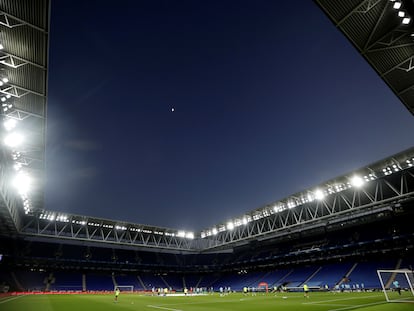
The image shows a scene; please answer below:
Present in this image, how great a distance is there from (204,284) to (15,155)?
2437 inches

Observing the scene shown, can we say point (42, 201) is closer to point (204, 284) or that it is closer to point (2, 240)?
point (2, 240)

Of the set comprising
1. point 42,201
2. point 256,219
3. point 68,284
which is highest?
point 42,201

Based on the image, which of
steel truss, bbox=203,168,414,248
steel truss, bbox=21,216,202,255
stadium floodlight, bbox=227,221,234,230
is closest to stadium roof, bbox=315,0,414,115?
steel truss, bbox=203,168,414,248

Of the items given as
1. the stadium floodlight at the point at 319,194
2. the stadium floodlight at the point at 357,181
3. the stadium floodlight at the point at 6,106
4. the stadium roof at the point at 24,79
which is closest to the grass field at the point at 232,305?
the stadium roof at the point at 24,79

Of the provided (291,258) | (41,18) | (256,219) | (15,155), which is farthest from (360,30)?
(291,258)

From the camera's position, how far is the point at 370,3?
12984 mm

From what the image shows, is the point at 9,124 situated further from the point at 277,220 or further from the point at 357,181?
the point at 277,220

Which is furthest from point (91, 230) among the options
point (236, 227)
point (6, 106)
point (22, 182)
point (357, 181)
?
point (357, 181)

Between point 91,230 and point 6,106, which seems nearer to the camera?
point 6,106

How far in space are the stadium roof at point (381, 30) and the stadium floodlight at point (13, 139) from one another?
89.7 ft

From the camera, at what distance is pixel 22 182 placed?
32250 mm

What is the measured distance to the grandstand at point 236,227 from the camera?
49.4 ft

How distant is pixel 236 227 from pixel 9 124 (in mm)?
48807

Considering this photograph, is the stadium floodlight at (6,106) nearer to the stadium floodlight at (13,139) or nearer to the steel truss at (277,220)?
the stadium floodlight at (13,139)
